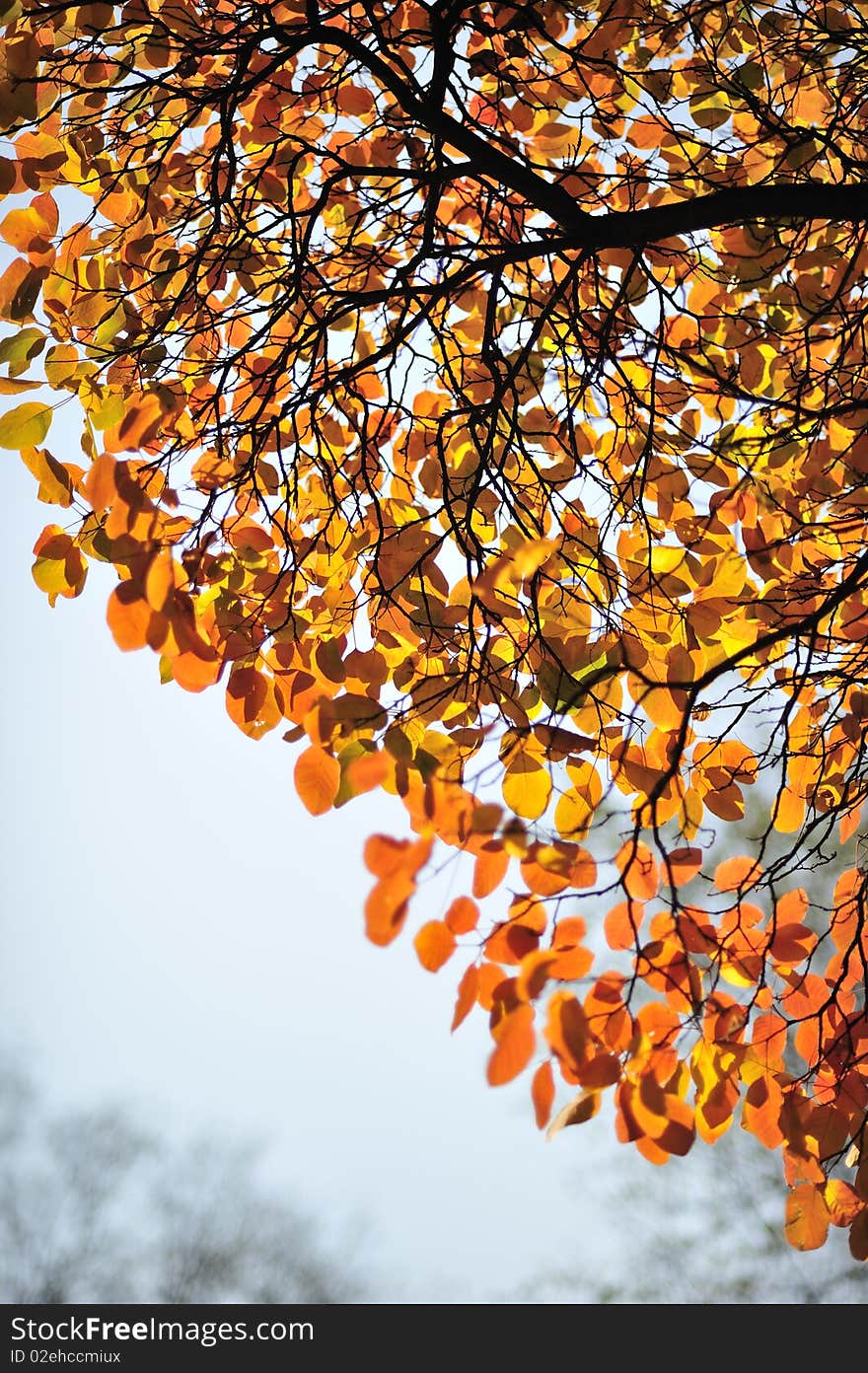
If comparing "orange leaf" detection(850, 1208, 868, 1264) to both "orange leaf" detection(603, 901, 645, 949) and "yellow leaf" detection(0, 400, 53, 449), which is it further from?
"yellow leaf" detection(0, 400, 53, 449)

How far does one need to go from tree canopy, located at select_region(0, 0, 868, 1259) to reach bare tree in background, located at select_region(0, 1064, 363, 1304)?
261 inches

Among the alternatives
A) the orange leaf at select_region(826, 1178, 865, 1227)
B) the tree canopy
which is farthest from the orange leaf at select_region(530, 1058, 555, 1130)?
the orange leaf at select_region(826, 1178, 865, 1227)

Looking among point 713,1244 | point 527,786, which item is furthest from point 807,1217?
point 713,1244

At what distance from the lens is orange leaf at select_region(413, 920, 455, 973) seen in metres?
1.07

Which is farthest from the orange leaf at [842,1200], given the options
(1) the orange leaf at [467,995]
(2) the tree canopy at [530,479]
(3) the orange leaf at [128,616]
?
(3) the orange leaf at [128,616]

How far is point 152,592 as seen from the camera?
1.15m

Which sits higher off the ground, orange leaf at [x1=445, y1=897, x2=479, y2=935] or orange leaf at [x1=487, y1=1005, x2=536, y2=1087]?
orange leaf at [x1=445, y1=897, x2=479, y2=935]

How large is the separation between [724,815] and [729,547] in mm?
558

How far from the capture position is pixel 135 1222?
7.07 metres

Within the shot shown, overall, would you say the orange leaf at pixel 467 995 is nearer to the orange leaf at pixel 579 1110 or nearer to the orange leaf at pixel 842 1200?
the orange leaf at pixel 579 1110

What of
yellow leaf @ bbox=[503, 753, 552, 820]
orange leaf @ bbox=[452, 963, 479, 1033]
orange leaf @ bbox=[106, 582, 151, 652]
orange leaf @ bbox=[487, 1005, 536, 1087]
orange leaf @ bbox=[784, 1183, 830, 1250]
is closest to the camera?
orange leaf @ bbox=[487, 1005, 536, 1087]

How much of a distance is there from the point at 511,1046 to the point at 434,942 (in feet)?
0.49

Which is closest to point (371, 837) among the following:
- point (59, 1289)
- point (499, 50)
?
point (499, 50)

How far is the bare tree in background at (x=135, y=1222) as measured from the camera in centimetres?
677
